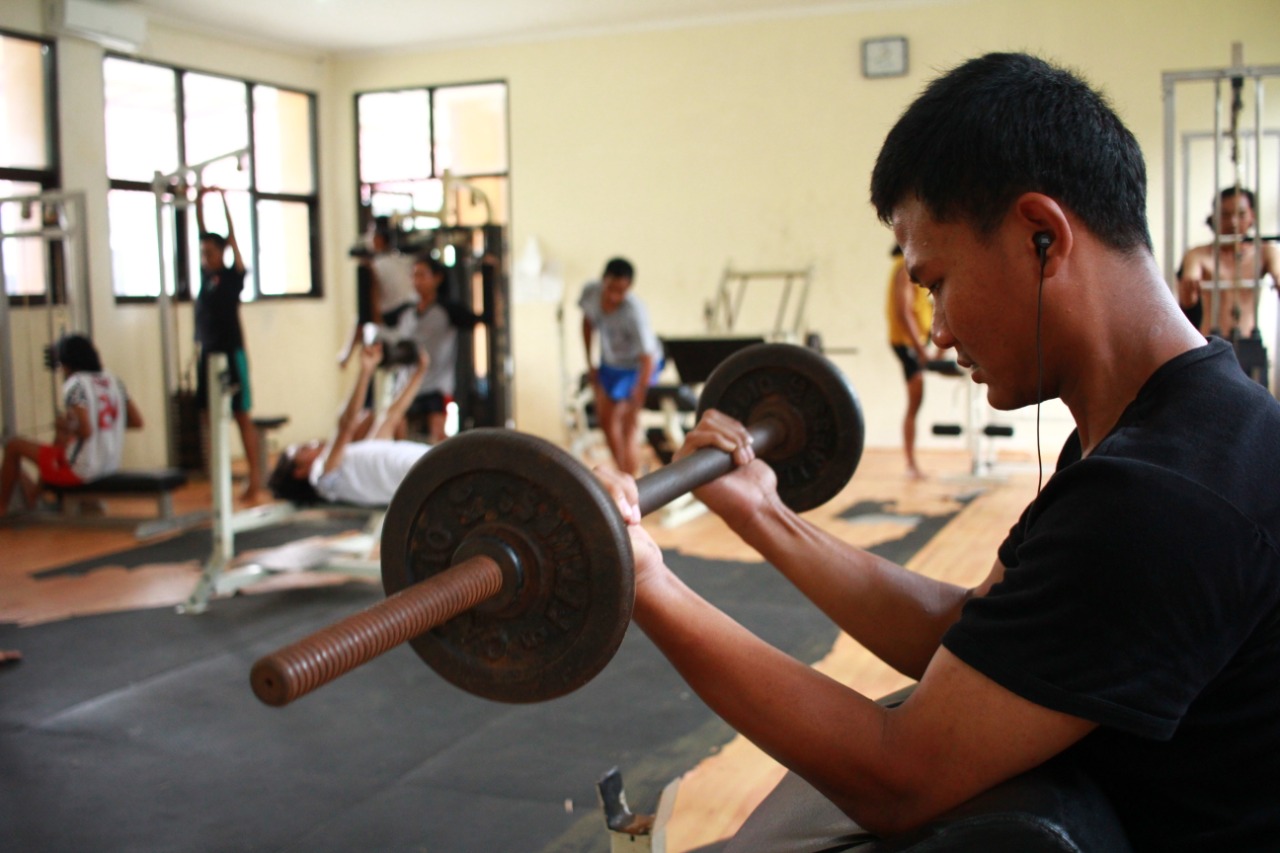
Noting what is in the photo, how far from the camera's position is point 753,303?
24.5 ft

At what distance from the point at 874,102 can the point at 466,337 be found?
343cm

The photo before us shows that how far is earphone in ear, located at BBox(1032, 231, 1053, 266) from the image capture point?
799 mm

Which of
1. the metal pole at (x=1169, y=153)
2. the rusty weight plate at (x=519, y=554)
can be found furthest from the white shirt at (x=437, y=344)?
the rusty weight plate at (x=519, y=554)

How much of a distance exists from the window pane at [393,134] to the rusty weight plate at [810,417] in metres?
7.10

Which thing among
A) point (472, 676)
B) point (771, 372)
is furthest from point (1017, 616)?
point (771, 372)

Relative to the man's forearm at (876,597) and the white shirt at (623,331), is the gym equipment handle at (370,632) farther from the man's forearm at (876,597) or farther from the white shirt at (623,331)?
the white shirt at (623,331)

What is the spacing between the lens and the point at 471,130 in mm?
9062

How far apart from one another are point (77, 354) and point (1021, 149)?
5.17 m

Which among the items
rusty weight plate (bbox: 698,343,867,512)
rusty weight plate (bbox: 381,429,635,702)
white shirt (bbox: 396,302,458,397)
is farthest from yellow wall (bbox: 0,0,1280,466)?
rusty weight plate (bbox: 381,429,635,702)

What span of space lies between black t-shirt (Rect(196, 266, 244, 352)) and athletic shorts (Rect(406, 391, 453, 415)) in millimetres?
1314

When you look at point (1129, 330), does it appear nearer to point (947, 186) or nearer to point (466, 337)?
point (947, 186)

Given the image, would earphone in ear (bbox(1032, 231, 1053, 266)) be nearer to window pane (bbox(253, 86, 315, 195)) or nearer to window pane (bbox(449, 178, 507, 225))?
window pane (bbox(449, 178, 507, 225))

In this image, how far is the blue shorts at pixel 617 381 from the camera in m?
5.68

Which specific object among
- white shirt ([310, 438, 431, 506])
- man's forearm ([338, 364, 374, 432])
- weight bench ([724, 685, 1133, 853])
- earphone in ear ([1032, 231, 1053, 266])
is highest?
earphone in ear ([1032, 231, 1053, 266])
